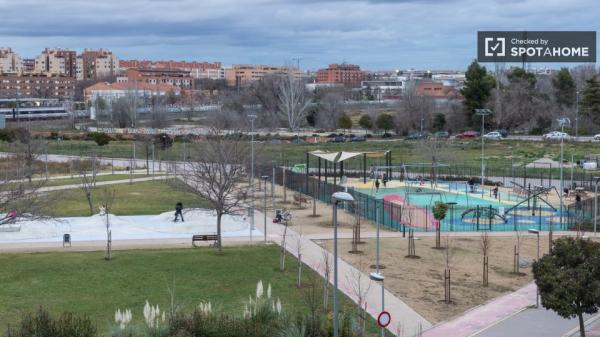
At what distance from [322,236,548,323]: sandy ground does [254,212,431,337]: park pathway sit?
19.1 inches

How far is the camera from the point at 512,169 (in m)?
68.1

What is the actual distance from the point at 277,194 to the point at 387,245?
22.1 m

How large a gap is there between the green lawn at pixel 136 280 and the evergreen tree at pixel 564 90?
305 ft

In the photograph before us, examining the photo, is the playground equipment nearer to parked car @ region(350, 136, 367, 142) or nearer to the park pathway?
the park pathway

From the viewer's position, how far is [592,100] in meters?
103

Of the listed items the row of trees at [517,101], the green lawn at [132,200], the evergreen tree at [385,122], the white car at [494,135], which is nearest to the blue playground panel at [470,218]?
the green lawn at [132,200]

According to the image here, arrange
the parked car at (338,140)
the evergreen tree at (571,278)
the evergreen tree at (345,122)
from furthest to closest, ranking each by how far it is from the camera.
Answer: the evergreen tree at (345,122)
the parked car at (338,140)
the evergreen tree at (571,278)

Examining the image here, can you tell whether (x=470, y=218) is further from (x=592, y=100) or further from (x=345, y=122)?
(x=345, y=122)

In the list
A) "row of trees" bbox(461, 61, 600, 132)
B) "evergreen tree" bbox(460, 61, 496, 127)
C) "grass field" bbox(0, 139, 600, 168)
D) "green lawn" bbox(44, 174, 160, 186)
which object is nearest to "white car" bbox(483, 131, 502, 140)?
"grass field" bbox(0, 139, 600, 168)

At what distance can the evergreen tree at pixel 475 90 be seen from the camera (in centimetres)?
11212

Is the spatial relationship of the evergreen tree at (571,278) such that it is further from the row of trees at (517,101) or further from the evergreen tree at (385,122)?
the evergreen tree at (385,122)

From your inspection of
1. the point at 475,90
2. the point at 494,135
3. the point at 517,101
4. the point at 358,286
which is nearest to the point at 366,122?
the point at 475,90

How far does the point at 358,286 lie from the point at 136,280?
836cm

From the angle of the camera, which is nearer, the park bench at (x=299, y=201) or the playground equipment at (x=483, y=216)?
the playground equipment at (x=483, y=216)
